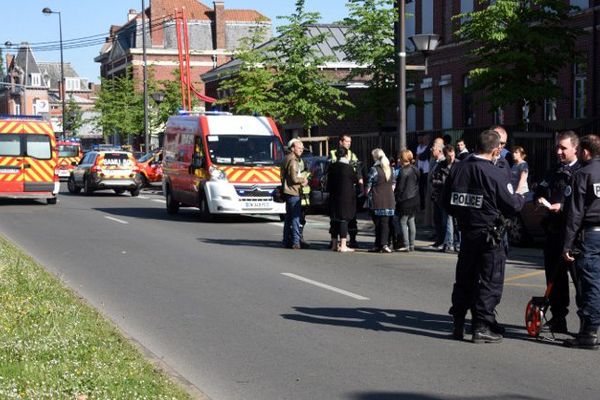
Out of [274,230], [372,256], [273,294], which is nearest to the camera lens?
[273,294]

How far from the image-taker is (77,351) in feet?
25.8

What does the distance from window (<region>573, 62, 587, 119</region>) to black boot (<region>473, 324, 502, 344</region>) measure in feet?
78.9

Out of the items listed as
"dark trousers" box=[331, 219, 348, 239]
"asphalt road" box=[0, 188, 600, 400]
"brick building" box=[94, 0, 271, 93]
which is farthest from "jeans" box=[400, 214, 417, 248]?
"brick building" box=[94, 0, 271, 93]

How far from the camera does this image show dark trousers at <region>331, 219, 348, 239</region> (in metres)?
17.0

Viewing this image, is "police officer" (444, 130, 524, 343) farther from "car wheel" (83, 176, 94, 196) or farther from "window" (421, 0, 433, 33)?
"window" (421, 0, 433, 33)

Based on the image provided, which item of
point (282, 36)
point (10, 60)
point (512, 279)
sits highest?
point (10, 60)

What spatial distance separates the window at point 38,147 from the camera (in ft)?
102

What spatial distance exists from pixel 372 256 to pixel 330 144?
71.0 feet

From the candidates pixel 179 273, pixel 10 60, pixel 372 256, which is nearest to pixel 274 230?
A: pixel 372 256

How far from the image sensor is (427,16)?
139 ft

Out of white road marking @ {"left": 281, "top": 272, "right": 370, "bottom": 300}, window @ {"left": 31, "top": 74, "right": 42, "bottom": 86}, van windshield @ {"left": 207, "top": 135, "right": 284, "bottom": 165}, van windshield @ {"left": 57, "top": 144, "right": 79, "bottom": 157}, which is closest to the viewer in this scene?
white road marking @ {"left": 281, "top": 272, "right": 370, "bottom": 300}

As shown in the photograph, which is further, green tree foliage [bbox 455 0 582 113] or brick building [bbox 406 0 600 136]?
brick building [bbox 406 0 600 136]

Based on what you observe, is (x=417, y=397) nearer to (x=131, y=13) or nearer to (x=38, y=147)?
(x=38, y=147)

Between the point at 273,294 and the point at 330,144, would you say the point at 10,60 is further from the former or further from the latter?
the point at 273,294
